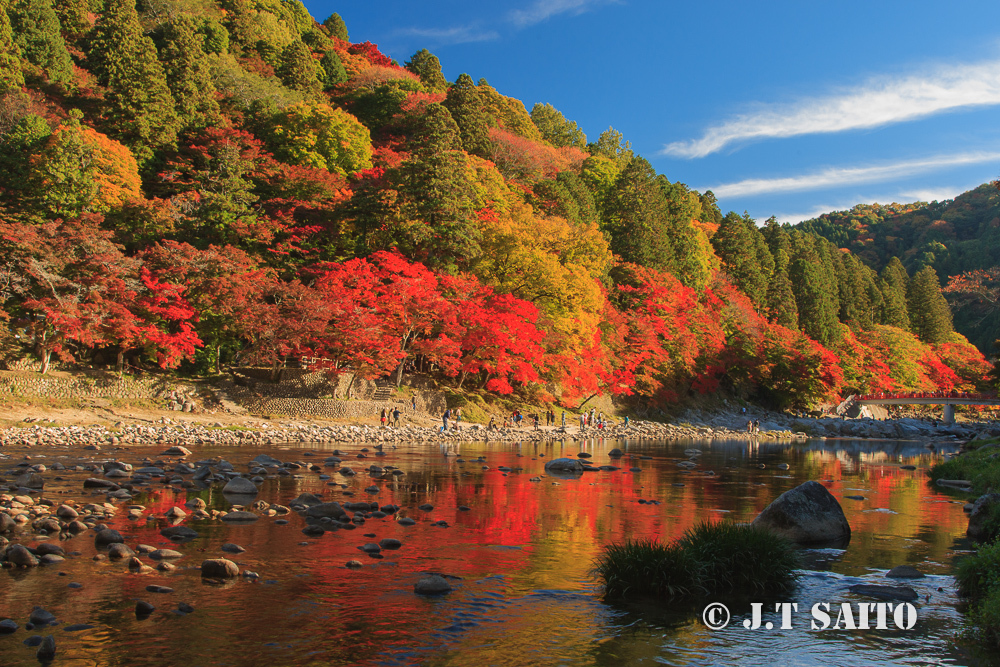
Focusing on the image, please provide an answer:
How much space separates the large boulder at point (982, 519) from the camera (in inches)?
475

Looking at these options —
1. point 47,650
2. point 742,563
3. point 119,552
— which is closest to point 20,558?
point 119,552

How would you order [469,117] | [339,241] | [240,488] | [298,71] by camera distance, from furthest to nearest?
[298,71], [469,117], [339,241], [240,488]

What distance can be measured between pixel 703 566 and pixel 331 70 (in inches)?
2980

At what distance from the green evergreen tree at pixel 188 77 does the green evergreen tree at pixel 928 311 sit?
3294 inches

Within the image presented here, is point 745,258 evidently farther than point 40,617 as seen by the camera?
Yes

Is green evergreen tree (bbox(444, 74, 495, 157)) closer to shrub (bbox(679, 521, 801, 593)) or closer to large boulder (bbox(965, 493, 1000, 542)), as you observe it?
large boulder (bbox(965, 493, 1000, 542))

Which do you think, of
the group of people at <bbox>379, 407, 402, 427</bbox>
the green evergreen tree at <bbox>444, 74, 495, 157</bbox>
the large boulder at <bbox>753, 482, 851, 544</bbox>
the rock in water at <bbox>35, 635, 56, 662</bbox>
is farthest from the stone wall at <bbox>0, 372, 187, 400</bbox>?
the green evergreen tree at <bbox>444, 74, 495, 157</bbox>

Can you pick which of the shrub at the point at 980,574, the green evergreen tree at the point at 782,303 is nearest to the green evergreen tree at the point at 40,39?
the shrub at the point at 980,574

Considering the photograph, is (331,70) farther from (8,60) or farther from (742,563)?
(742,563)

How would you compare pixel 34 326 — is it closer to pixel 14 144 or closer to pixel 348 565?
pixel 14 144

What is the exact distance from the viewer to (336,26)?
298 feet

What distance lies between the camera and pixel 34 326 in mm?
30031

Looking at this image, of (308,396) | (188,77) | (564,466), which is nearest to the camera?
(564,466)

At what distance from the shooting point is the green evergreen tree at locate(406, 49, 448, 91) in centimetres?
7938
